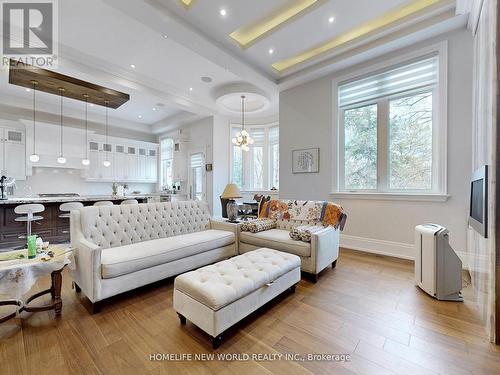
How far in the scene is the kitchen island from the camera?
3.97m

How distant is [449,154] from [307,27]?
282 centimetres

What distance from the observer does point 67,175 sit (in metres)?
6.95

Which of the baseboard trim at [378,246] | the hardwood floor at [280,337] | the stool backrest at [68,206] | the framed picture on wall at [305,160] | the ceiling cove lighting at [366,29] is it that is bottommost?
the hardwood floor at [280,337]

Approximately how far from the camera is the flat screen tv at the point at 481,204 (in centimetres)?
180

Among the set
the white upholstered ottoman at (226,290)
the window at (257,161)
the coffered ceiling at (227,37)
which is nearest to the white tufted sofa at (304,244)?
the white upholstered ottoman at (226,290)

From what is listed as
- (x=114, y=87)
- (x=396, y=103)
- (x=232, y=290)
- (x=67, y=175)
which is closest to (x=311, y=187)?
(x=396, y=103)

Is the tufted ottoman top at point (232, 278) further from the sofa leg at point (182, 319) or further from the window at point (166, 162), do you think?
the window at point (166, 162)

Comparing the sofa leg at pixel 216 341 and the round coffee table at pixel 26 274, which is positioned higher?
the round coffee table at pixel 26 274

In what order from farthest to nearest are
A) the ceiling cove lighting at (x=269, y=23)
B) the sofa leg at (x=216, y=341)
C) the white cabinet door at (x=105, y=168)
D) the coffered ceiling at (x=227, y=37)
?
the white cabinet door at (x=105, y=168) → the ceiling cove lighting at (x=269, y=23) → the coffered ceiling at (x=227, y=37) → the sofa leg at (x=216, y=341)

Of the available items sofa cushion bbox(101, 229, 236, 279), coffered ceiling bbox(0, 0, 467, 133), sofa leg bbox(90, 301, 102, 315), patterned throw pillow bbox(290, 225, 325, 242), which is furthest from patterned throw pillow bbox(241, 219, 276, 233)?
coffered ceiling bbox(0, 0, 467, 133)

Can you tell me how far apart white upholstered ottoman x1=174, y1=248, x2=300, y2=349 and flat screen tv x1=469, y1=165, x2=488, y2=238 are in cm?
163

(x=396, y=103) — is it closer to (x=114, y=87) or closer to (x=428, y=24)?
(x=428, y=24)

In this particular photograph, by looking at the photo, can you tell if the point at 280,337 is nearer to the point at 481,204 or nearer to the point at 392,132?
the point at 481,204

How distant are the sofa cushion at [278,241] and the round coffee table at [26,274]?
210 cm
